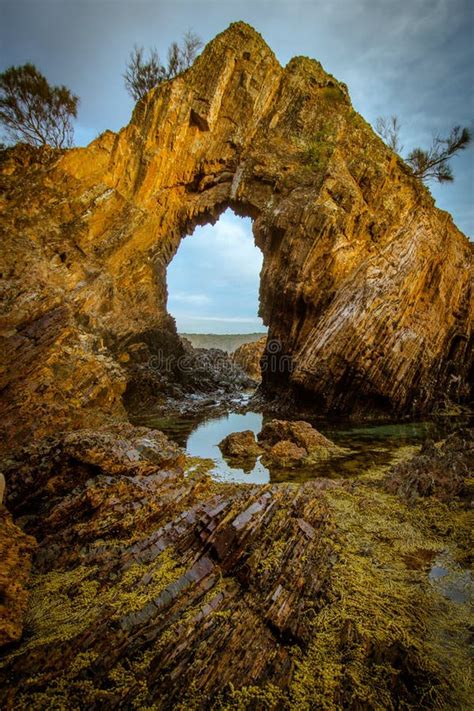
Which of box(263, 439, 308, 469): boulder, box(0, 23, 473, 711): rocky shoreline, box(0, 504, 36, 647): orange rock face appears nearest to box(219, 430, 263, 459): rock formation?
box(263, 439, 308, 469): boulder

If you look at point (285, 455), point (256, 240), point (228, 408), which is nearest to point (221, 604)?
point (285, 455)

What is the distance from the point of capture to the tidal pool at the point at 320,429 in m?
8.07

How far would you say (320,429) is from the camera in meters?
13.6

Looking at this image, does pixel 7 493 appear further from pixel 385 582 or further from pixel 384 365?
pixel 384 365

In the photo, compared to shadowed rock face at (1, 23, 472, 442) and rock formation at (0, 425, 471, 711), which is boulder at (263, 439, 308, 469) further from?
shadowed rock face at (1, 23, 472, 442)

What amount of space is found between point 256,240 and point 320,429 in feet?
46.3

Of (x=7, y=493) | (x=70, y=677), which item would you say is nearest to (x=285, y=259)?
(x=7, y=493)

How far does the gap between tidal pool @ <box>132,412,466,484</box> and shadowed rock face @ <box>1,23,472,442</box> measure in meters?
2.16

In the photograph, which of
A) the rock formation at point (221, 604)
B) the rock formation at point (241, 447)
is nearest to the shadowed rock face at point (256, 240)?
the rock formation at point (241, 447)

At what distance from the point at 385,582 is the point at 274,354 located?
659 inches

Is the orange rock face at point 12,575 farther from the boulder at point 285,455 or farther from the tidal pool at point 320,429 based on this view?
the boulder at point 285,455

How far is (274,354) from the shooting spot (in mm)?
20094

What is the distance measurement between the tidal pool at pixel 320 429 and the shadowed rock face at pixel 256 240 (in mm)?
2157

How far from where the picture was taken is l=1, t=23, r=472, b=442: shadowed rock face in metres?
14.8
